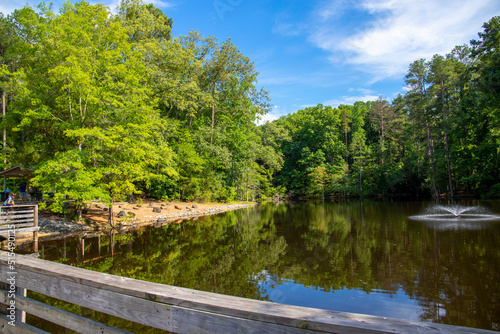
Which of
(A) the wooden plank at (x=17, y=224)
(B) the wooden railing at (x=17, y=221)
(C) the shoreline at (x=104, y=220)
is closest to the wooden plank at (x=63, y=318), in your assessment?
(B) the wooden railing at (x=17, y=221)

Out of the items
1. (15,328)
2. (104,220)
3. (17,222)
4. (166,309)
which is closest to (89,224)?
(104,220)

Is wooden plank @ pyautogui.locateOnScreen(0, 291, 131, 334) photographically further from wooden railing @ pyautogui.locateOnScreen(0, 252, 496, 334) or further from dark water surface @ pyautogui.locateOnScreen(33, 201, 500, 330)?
dark water surface @ pyautogui.locateOnScreen(33, 201, 500, 330)

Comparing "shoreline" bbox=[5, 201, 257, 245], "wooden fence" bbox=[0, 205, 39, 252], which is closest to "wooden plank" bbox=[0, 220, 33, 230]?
"wooden fence" bbox=[0, 205, 39, 252]

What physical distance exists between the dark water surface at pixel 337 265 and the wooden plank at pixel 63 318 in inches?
149

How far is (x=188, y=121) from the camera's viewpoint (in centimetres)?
3278

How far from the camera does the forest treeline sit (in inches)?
591

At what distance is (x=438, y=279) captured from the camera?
606cm

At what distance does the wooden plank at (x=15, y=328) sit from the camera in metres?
2.47

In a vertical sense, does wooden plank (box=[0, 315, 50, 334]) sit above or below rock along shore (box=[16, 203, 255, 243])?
above

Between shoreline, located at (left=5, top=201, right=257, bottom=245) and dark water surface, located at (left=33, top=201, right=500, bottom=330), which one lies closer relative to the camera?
dark water surface, located at (left=33, top=201, right=500, bottom=330)

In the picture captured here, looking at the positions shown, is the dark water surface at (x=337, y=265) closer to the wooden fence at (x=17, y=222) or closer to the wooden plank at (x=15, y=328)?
the wooden fence at (x=17, y=222)

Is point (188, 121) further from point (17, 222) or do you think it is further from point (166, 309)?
point (166, 309)

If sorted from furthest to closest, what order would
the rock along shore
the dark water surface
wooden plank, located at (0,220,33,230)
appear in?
the rock along shore, wooden plank, located at (0,220,33,230), the dark water surface

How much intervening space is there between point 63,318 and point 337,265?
21.7 feet
